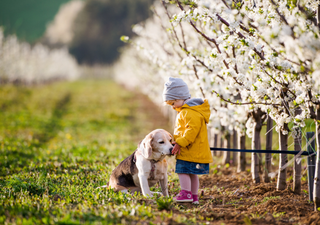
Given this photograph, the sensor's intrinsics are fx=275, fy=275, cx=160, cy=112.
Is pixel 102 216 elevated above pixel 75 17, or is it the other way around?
→ pixel 75 17

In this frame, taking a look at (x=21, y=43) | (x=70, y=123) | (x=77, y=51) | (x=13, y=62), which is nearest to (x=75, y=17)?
(x=77, y=51)

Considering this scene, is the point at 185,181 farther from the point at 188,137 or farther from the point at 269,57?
the point at 269,57

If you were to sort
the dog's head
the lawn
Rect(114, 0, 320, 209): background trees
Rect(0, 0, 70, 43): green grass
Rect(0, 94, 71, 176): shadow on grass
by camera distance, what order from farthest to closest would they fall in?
Rect(0, 0, 70, 43): green grass → Rect(0, 94, 71, 176): shadow on grass → the dog's head → the lawn → Rect(114, 0, 320, 209): background trees

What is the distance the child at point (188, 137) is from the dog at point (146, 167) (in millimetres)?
203

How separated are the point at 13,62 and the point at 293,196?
32174mm

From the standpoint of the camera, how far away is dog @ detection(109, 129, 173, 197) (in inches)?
146

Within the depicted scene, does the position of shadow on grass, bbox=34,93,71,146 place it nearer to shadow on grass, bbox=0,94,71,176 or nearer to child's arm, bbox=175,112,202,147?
shadow on grass, bbox=0,94,71,176

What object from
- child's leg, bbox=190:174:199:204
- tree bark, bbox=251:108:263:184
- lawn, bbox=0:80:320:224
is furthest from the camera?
tree bark, bbox=251:108:263:184

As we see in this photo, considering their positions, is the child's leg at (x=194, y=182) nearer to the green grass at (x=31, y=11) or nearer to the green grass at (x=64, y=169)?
the green grass at (x=64, y=169)

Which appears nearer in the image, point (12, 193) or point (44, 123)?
point (12, 193)

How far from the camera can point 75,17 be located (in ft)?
289

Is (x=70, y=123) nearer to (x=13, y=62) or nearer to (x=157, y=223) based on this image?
(x=157, y=223)

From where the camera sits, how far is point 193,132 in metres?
3.73

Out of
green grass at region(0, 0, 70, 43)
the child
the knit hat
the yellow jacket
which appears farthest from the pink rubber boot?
green grass at region(0, 0, 70, 43)
